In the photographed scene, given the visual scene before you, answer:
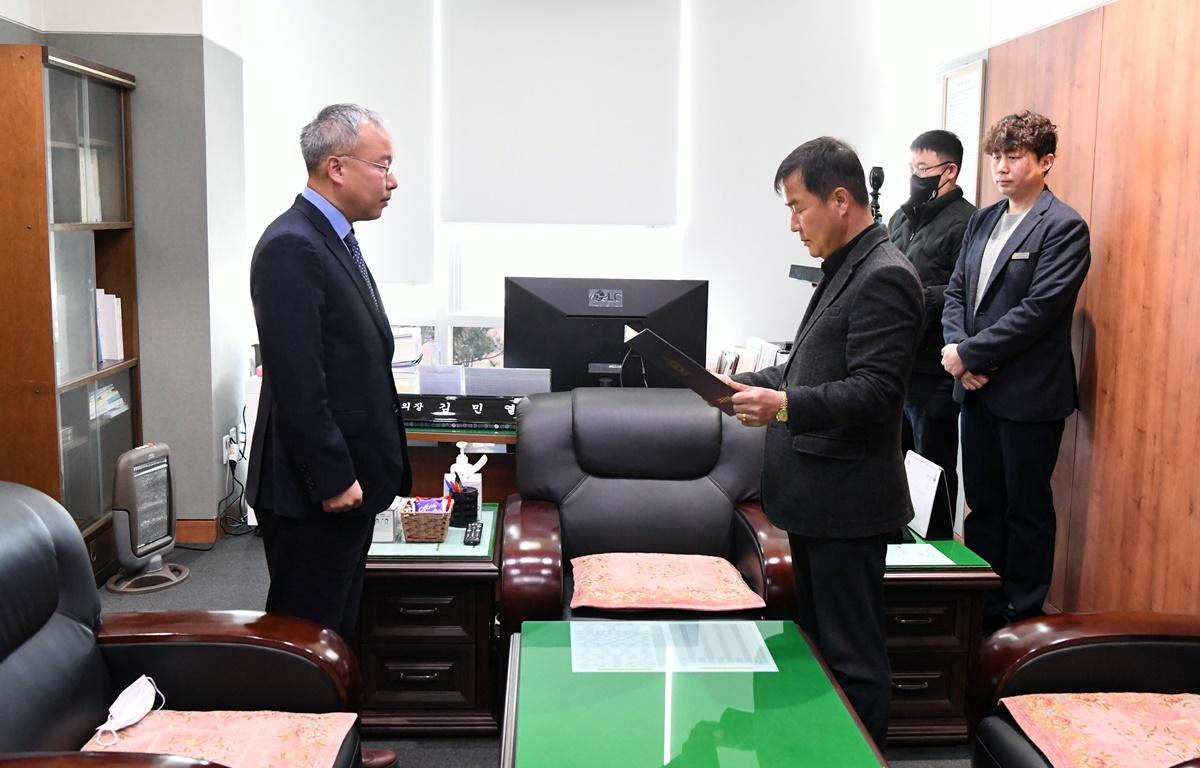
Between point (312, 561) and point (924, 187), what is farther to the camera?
point (924, 187)

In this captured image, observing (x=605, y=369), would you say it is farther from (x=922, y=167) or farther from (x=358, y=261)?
(x=922, y=167)

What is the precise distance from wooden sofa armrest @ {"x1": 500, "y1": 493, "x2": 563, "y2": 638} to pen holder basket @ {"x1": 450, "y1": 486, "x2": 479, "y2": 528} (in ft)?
0.72

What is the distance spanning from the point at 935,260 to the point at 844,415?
2.02 metres

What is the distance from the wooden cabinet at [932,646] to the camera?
2854 millimetres

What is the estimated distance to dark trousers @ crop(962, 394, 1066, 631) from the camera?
3.43m

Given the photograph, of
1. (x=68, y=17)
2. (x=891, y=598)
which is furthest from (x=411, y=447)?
(x=68, y=17)

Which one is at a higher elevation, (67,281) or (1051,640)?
(67,281)

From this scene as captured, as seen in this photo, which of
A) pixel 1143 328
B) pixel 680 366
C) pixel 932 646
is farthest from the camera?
pixel 1143 328

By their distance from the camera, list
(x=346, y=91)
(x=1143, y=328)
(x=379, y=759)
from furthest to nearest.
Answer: (x=346, y=91)
(x=1143, y=328)
(x=379, y=759)

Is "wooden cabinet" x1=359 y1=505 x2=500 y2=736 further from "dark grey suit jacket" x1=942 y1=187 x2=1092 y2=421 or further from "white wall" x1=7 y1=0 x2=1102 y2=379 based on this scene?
"white wall" x1=7 y1=0 x2=1102 y2=379

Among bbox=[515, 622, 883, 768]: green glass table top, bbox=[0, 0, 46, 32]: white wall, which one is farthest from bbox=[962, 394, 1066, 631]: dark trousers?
bbox=[0, 0, 46, 32]: white wall

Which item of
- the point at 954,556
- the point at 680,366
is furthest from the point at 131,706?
the point at 954,556

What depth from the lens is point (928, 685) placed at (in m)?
2.89

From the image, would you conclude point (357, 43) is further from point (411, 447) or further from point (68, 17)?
point (411, 447)
